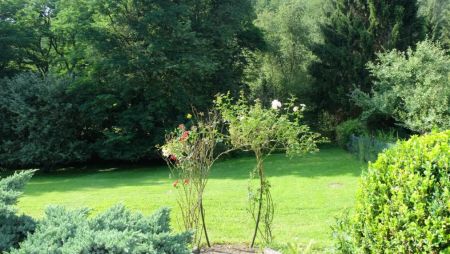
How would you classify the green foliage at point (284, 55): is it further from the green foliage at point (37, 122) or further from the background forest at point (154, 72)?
the green foliage at point (37, 122)

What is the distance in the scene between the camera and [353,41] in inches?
886

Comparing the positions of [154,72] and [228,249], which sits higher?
[154,72]

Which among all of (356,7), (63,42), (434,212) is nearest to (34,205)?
(434,212)

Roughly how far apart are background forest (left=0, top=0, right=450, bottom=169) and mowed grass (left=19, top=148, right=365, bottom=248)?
2.79m

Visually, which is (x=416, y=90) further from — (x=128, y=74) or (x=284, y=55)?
(x=284, y=55)

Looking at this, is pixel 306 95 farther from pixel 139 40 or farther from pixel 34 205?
pixel 34 205

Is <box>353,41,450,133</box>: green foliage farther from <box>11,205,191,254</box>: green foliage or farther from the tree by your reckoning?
<box>11,205,191,254</box>: green foliage

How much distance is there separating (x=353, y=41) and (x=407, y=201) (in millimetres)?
20854

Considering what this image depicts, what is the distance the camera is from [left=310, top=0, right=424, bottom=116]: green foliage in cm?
2134

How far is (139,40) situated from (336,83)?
1115 centimetres

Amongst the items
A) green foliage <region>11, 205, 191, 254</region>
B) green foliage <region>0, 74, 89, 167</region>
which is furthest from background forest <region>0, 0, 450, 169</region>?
green foliage <region>11, 205, 191, 254</region>

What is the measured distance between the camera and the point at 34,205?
31.6 ft

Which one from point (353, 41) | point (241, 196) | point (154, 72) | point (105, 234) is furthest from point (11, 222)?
point (353, 41)

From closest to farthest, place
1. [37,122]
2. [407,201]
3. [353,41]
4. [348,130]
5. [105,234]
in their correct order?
[105,234]
[407,201]
[37,122]
[348,130]
[353,41]
